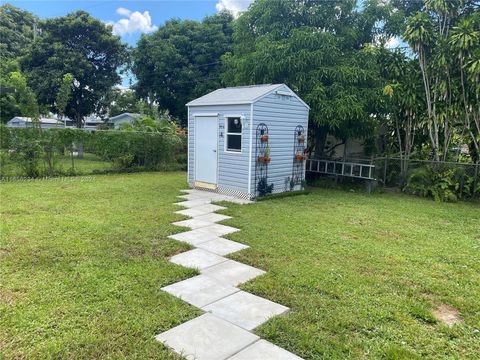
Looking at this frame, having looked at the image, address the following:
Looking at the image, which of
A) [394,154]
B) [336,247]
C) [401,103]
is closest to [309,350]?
[336,247]

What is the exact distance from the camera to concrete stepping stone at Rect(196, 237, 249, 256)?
419cm

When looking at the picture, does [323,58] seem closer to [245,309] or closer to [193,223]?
[193,223]

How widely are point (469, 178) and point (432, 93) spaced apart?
7.61 feet

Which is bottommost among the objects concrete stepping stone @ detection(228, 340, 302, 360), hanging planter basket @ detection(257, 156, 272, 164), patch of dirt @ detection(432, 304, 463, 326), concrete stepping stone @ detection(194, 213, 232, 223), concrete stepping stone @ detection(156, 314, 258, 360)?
patch of dirt @ detection(432, 304, 463, 326)

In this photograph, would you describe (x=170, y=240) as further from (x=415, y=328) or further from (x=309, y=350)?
(x=415, y=328)

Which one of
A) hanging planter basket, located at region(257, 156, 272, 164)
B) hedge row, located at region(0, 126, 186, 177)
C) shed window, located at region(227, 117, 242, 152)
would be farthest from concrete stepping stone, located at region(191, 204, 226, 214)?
hedge row, located at region(0, 126, 186, 177)

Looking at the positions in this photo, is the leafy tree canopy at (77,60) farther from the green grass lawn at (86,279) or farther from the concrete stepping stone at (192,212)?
the concrete stepping stone at (192,212)

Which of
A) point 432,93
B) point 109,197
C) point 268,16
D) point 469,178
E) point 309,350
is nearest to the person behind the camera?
point 309,350

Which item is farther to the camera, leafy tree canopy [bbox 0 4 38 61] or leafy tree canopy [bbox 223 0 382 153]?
leafy tree canopy [bbox 0 4 38 61]

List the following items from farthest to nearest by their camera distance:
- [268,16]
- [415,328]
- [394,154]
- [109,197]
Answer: [394,154]
[268,16]
[109,197]
[415,328]

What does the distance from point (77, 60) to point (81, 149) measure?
9139 mm

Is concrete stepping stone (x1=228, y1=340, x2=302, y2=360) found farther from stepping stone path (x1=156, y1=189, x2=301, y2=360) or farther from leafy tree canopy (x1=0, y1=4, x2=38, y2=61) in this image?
leafy tree canopy (x1=0, y1=4, x2=38, y2=61)

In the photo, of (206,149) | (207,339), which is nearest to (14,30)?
(206,149)

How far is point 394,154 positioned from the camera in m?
10.2
